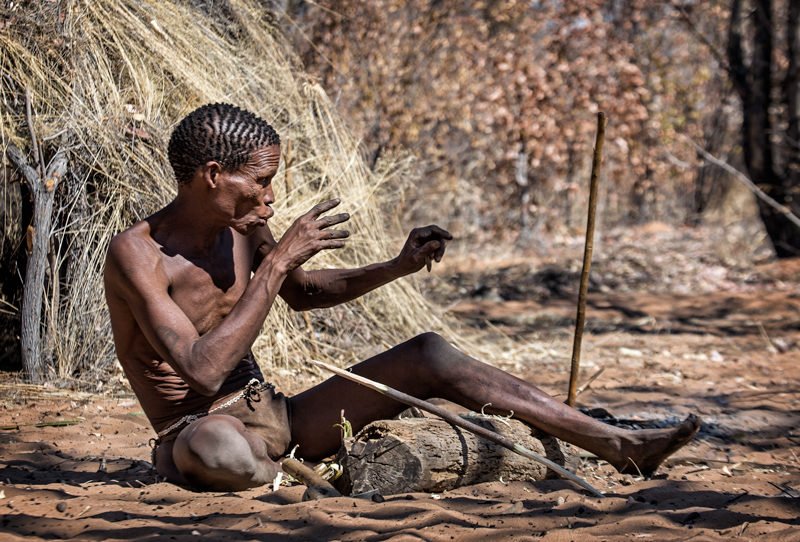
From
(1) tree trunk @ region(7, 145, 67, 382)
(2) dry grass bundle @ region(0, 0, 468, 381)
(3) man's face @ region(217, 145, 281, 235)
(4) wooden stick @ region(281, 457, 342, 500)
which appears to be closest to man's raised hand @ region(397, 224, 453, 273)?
(3) man's face @ region(217, 145, 281, 235)

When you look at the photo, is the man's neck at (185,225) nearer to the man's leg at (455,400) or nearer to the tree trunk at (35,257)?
the man's leg at (455,400)

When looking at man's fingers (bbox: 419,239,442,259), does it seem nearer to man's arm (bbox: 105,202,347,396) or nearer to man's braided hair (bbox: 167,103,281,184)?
man's arm (bbox: 105,202,347,396)

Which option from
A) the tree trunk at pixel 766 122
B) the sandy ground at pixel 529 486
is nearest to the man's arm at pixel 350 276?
the sandy ground at pixel 529 486

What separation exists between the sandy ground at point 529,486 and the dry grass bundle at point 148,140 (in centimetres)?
65

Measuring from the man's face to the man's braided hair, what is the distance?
0.08ft

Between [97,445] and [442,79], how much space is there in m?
6.23

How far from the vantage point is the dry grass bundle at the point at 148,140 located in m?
4.37

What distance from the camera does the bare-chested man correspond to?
8.70ft

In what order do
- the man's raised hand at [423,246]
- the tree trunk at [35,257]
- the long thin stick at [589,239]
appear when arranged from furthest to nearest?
the tree trunk at [35,257], the long thin stick at [589,239], the man's raised hand at [423,246]

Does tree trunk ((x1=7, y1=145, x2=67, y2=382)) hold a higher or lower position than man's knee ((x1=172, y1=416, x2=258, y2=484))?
higher

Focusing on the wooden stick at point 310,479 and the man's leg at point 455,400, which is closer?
the wooden stick at point 310,479

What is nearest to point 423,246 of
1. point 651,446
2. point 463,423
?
point 463,423

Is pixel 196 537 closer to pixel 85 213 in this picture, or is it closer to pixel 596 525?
pixel 596 525

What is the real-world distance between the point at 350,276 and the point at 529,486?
0.92 metres
